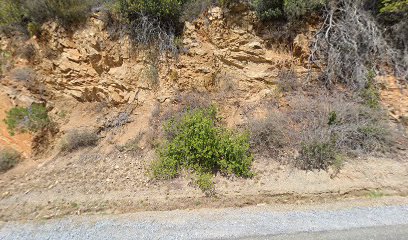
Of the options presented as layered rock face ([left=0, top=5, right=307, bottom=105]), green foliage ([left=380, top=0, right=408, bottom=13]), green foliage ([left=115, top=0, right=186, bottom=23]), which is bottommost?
layered rock face ([left=0, top=5, right=307, bottom=105])

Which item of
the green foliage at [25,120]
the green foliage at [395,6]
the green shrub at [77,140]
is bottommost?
the green shrub at [77,140]

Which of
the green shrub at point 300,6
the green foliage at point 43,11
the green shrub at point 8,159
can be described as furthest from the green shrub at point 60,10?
the green shrub at point 300,6

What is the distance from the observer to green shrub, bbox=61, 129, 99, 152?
505 centimetres

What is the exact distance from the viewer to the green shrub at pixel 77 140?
5.05 meters

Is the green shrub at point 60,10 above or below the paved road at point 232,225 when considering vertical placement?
above

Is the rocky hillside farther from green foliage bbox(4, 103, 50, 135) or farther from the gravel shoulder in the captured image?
the gravel shoulder

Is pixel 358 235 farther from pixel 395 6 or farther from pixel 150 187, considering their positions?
pixel 395 6

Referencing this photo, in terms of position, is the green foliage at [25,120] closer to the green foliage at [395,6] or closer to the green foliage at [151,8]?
the green foliage at [151,8]

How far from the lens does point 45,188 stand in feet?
13.6

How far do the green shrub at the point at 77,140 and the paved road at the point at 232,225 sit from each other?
76.4 inches

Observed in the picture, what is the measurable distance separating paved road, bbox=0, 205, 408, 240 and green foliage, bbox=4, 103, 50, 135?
8.13 ft

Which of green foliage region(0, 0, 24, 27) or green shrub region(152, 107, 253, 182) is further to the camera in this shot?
green foliage region(0, 0, 24, 27)

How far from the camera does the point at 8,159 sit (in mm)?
4652

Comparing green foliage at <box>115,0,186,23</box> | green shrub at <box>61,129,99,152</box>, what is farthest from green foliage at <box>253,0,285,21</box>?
green shrub at <box>61,129,99,152</box>
